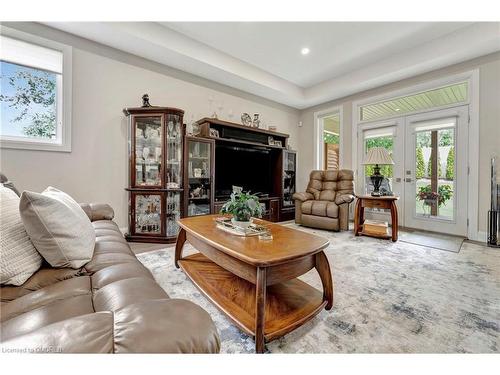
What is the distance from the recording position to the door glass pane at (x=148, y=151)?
3.13 metres

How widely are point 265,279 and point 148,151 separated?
2.73 meters

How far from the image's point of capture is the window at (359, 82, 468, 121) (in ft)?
11.6

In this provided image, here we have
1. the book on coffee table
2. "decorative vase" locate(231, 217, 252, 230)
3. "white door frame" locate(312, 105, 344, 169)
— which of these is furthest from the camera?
"white door frame" locate(312, 105, 344, 169)

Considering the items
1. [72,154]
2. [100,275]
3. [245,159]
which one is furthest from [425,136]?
[72,154]

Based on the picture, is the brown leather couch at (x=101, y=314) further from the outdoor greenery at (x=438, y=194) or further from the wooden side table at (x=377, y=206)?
the outdoor greenery at (x=438, y=194)

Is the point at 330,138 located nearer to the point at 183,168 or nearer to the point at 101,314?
the point at 183,168

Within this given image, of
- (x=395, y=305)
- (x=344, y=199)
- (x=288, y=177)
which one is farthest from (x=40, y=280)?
(x=288, y=177)

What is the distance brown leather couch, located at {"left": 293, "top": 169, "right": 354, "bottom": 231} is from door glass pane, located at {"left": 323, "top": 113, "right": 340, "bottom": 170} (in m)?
1.18

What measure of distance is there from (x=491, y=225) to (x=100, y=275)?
4468 mm

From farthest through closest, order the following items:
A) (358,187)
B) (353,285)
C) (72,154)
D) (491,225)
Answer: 1. (358,187)
2. (491,225)
3. (72,154)
4. (353,285)

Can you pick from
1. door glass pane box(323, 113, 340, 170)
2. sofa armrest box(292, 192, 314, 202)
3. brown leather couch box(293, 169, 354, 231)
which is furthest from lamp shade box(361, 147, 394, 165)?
door glass pane box(323, 113, 340, 170)

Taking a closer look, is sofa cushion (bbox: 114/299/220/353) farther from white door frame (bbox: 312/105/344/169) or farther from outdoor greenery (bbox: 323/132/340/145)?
outdoor greenery (bbox: 323/132/340/145)

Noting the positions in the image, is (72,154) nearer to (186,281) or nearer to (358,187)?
(186,281)

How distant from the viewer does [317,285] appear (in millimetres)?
1925
